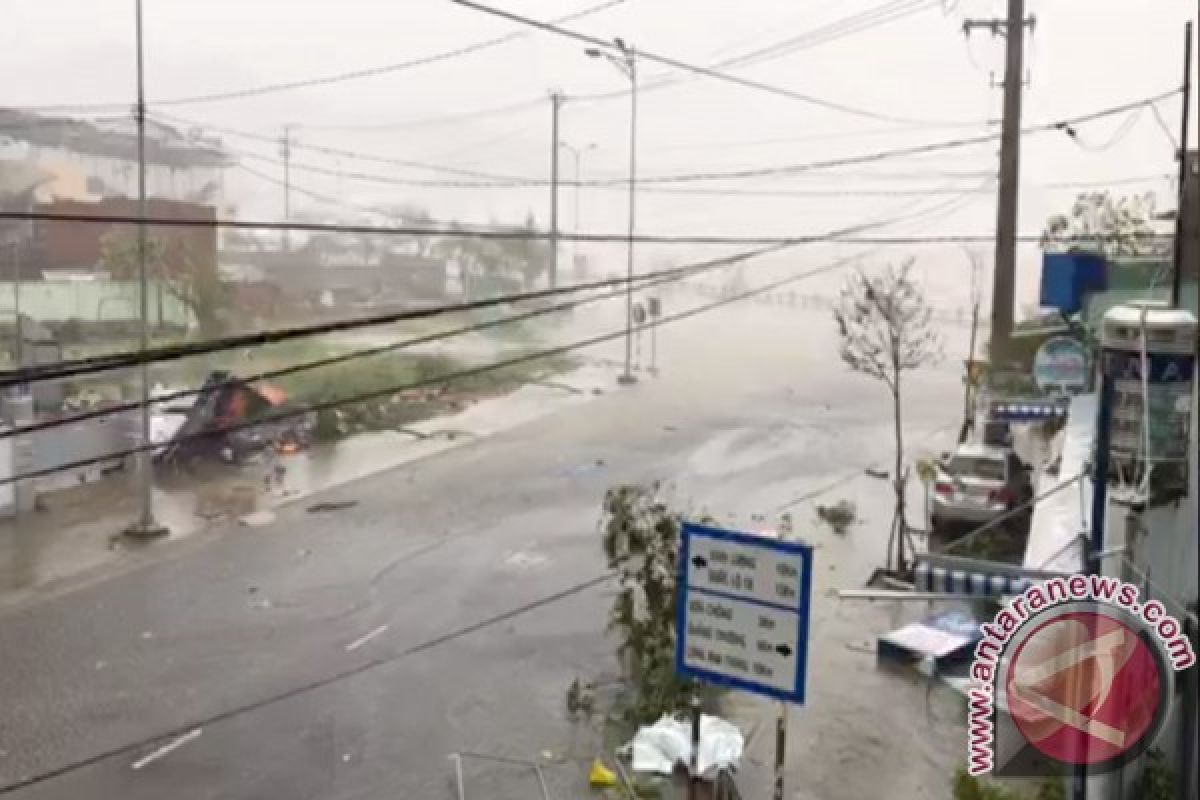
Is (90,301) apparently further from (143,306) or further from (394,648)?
(394,648)

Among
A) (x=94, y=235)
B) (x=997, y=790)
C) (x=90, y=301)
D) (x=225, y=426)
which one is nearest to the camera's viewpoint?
(x=997, y=790)

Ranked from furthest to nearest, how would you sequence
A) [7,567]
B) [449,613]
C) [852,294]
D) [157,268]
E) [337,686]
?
[157,268] → [852,294] → [7,567] → [449,613] → [337,686]

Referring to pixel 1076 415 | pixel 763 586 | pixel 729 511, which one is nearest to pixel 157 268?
pixel 729 511

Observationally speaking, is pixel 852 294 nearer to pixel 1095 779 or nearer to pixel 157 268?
pixel 157 268

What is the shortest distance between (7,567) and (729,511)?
34.0 feet

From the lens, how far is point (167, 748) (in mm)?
9695

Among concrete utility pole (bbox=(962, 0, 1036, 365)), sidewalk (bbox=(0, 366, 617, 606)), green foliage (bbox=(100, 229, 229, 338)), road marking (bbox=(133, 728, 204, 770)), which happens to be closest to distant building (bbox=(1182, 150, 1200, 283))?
road marking (bbox=(133, 728, 204, 770))

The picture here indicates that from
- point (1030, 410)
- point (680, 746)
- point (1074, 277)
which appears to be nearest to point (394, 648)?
point (680, 746)

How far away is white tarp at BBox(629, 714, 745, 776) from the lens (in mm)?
8648

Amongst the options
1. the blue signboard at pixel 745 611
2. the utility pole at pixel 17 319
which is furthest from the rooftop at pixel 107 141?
the blue signboard at pixel 745 611

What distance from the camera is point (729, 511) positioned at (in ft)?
61.0

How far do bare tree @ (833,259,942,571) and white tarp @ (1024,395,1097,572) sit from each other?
93.8 inches

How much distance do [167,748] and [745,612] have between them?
6.91m

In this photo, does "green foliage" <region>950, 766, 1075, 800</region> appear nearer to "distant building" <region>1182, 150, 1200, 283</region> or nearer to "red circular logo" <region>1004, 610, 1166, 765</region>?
"red circular logo" <region>1004, 610, 1166, 765</region>
